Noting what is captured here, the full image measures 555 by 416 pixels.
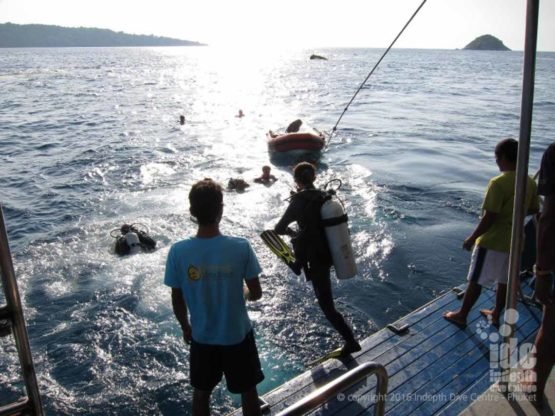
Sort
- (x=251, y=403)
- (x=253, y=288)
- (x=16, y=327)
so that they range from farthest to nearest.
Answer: (x=251, y=403), (x=253, y=288), (x=16, y=327)

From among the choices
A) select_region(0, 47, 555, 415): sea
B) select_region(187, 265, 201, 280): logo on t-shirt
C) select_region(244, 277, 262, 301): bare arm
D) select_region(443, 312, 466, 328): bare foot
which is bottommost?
select_region(0, 47, 555, 415): sea

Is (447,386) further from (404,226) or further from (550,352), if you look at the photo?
(404,226)

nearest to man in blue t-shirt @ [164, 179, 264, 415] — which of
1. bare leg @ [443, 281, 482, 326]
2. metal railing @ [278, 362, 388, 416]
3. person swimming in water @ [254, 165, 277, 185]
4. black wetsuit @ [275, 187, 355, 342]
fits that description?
metal railing @ [278, 362, 388, 416]

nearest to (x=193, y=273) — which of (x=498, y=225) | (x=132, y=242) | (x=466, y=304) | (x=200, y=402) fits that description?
(x=200, y=402)

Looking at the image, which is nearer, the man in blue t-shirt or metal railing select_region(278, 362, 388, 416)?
metal railing select_region(278, 362, 388, 416)

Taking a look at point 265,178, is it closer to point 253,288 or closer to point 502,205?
point 502,205

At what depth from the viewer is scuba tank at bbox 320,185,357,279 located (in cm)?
429

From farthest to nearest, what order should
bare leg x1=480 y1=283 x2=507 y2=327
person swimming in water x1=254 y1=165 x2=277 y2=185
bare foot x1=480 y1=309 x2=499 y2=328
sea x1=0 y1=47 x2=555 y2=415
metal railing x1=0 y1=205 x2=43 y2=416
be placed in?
person swimming in water x1=254 y1=165 x2=277 y2=185
sea x1=0 y1=47 x2=555 y2=415
bare foot x1=480 y1=309 x2=499 y2=328
bare leg x1=480 y1=283 x2=507 y2=327
metal railing x1=0 y1=205 x2=43 y2=416

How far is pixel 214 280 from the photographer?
9.76 feet

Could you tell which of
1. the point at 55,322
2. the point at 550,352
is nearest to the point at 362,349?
the point at 550,352

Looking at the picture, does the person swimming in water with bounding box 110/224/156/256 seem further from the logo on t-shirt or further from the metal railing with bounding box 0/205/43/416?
the metal railing with bounding box 0/205/43/416

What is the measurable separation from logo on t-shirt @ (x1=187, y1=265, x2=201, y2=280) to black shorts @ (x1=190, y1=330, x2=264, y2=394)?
1.76 ft

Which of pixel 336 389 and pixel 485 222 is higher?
pixel 485 222

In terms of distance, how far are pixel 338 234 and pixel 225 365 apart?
1.74 m
